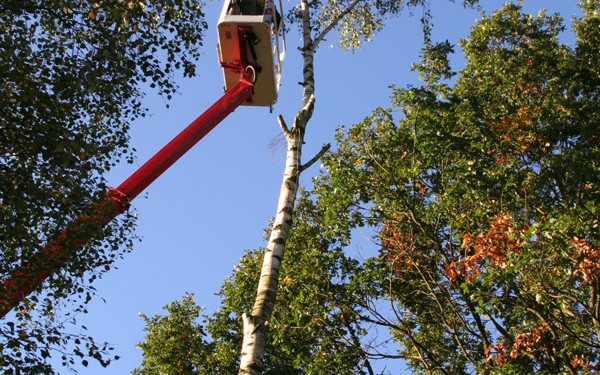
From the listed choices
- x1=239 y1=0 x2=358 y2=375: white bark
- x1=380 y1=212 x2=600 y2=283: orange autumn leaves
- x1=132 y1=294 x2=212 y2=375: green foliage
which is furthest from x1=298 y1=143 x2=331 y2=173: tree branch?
x1=132 y1=294 x2=212 y2=375: green foliage

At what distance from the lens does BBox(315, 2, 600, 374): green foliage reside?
13.8m

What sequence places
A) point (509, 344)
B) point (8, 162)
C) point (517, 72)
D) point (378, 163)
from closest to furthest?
point (8, 162) → point (509, 344) → point (378, 163) → point (517, 72)

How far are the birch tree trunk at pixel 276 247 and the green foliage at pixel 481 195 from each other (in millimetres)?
3954

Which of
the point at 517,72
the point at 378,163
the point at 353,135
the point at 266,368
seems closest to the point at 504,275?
the point at 378,163

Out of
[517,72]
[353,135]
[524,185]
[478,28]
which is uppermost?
[478,28]

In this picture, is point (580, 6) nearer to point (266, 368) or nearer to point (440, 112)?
point (440, 112)

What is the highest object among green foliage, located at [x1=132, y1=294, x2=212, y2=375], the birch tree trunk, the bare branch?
green foliage, located at [x1=132, y1=294, x2=212, y2=375]

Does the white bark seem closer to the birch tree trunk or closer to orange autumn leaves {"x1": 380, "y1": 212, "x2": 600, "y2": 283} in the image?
the birch tree trunk

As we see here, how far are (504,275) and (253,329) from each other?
19.9ft

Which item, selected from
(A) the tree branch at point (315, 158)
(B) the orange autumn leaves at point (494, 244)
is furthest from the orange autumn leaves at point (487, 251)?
(A) the tree branch at point (315, 158)

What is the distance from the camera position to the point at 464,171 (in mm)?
15031

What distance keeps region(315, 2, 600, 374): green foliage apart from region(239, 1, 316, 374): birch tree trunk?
13.0 feet

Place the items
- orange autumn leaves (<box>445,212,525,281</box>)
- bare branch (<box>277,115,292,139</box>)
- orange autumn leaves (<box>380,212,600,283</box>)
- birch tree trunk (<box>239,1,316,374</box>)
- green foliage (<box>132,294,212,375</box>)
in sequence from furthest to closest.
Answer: green foliage (<box>132,294,212,375</box>) < orange autumn leaves (<box>445,212,525,281</box>) < orange autumn leaves (<box>380,212,600,283</box>) < bare branch (<box>277,115,292,139</box>) < birch tree trunk (<box>239,1,316,374</box>)

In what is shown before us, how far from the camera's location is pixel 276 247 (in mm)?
8969
